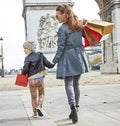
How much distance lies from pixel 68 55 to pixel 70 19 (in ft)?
1.71

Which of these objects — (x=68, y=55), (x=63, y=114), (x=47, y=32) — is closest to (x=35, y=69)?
(x=68, y=55)

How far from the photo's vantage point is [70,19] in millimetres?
6906

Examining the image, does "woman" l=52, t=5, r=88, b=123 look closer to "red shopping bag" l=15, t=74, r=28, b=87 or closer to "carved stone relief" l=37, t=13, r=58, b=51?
"red shopping bag" l=15, t=74, r=28, b=87

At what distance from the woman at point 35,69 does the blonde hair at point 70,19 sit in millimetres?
768

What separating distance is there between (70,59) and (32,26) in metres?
29.9

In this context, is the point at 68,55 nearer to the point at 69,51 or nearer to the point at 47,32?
the point at 69,51

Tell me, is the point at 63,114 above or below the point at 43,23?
below

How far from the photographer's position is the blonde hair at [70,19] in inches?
272

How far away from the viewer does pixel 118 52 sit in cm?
3309

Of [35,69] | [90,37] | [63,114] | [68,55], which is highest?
[90,37]

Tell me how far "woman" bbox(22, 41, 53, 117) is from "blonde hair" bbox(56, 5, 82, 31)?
0.77 m

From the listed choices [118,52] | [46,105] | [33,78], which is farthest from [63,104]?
[118,52]

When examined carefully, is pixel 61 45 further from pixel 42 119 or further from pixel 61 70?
pixel 42 119

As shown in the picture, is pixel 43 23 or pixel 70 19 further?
pixel 43 23
